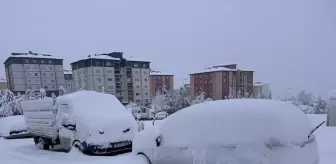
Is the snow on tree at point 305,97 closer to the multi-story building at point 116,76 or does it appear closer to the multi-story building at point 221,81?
the multi-story building at point 221,81

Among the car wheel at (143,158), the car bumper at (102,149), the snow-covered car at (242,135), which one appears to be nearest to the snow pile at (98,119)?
the car bumper at (102,149)

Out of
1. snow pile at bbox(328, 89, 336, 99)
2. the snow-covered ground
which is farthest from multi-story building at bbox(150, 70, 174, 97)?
the snow-covered ground

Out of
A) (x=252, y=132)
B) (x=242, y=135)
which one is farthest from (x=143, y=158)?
(x=252, y=132)

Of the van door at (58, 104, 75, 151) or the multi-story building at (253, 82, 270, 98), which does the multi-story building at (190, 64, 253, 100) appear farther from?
the van door at (58, 104, 75, 151)

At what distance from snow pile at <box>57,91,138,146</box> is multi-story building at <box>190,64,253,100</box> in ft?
132

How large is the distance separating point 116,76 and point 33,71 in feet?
60.5

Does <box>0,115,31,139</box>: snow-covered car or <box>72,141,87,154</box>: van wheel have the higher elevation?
<box>72,141,87,154</box>: van wheel

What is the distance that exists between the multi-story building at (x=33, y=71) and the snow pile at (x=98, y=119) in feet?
155

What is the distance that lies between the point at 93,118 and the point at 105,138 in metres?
0.60

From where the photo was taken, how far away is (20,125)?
8703mm

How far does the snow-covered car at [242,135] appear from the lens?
2436 mm

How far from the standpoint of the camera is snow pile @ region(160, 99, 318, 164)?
243cm

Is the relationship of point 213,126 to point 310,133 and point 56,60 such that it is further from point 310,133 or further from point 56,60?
point 56,60

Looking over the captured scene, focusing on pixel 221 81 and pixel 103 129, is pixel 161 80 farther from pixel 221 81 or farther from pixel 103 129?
pixel 103 129
